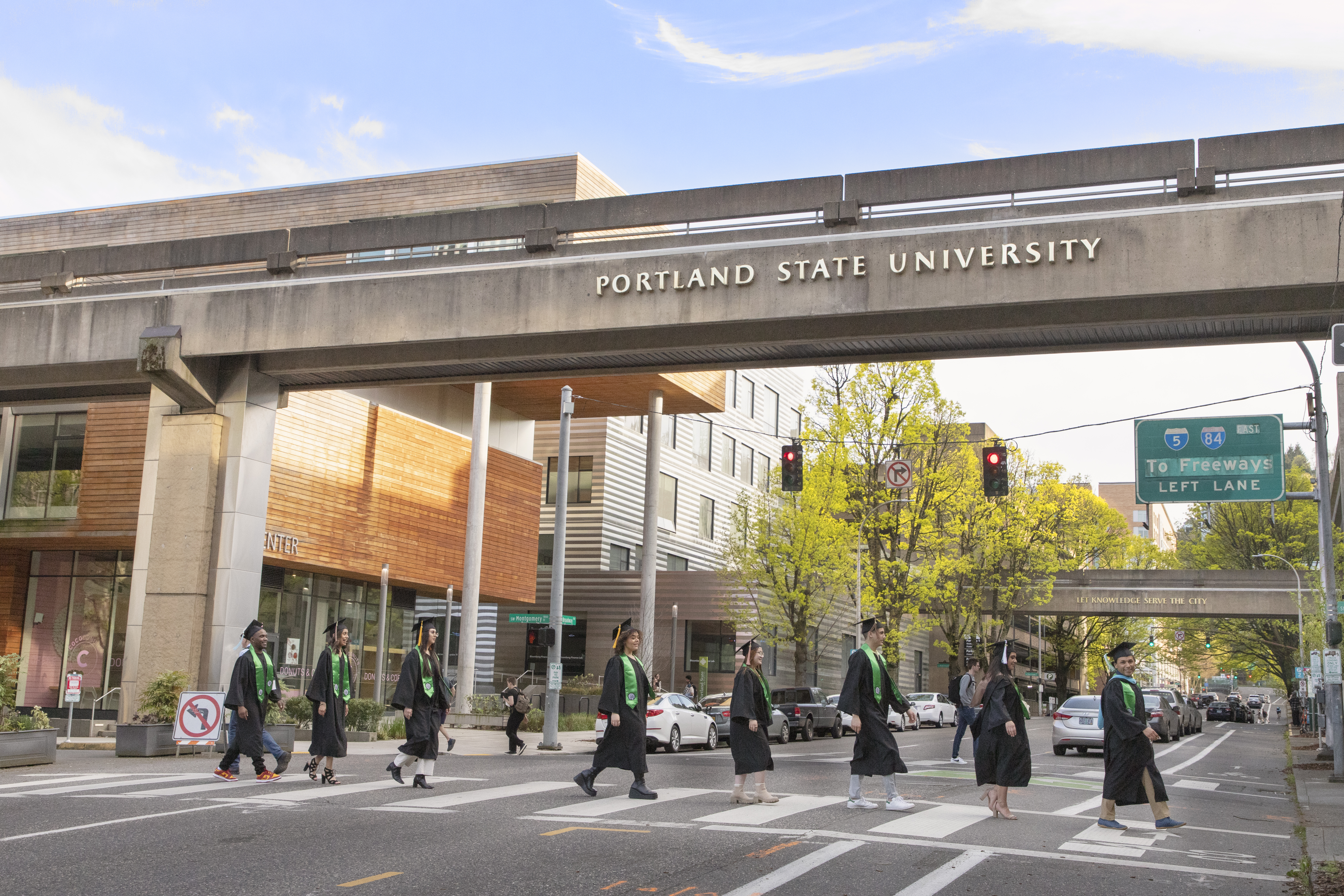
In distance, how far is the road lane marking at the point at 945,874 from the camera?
727cm

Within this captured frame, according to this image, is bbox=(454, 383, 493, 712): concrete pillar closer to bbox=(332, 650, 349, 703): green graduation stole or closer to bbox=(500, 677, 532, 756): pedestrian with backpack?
bbox=(500, 677, 532, 756): pedestrian with backpack

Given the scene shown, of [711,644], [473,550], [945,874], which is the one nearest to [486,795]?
[945,874]

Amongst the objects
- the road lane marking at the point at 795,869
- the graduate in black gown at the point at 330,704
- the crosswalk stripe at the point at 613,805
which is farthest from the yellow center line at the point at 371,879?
the graduate in black gown at the point at 330,704

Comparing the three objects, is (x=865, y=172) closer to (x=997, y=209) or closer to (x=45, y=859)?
(x=997, y=209)

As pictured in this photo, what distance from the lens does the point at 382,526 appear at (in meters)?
31.0

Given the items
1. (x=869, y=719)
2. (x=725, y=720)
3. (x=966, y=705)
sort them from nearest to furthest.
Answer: (x=869, y=719)
(x=966, y=705)
(x=725, y=720)

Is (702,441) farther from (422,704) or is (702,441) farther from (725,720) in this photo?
(422,704)

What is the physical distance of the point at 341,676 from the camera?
13477mm

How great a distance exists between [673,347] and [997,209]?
5104mm

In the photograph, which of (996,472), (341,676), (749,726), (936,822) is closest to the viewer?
(936,822)

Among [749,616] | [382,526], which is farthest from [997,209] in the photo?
[749,616]

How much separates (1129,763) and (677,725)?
1464 centimetres

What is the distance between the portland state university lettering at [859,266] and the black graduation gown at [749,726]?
7.10 meters

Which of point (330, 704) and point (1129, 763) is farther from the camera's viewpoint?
point (330, 704)
